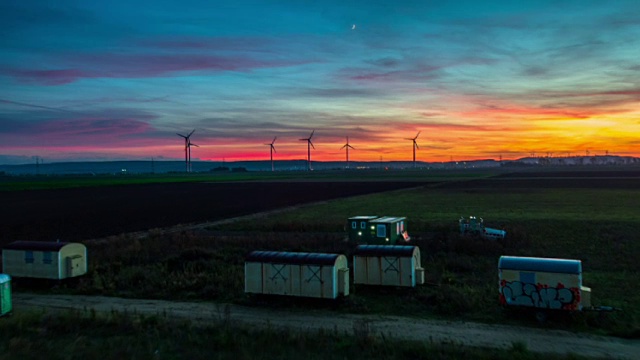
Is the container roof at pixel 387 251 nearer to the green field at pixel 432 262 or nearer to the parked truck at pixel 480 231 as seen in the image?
the green field at pixel 432 262

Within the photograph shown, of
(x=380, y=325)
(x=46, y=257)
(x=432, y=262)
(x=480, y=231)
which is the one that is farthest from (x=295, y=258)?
(x=480, y=231)

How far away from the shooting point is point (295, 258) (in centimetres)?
2283

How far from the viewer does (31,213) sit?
68250mm

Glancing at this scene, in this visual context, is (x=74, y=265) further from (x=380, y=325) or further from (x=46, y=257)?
(x=380, y=325)

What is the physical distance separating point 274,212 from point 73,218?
25.9 meters

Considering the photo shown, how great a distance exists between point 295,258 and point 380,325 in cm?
553

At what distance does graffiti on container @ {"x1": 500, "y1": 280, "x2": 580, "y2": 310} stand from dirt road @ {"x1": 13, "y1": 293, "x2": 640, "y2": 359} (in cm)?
140

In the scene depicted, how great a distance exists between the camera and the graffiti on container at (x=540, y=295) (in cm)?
1936

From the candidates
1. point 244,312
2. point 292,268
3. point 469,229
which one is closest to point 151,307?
point 244,312

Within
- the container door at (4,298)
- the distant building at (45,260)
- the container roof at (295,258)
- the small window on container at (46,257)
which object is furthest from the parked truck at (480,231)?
the container door at (4,298)

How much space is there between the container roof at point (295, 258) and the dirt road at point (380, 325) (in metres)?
2.32

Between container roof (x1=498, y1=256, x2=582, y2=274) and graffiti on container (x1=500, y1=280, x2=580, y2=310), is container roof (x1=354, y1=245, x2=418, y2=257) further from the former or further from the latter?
graffiti on container (x1=500, y1=280, x2=580, y2=310)

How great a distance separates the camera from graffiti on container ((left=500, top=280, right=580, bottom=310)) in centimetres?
1936

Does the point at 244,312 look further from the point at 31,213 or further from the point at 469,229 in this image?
the point at 31,213
